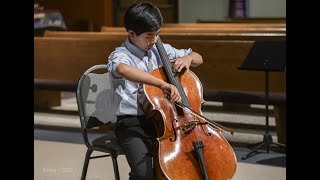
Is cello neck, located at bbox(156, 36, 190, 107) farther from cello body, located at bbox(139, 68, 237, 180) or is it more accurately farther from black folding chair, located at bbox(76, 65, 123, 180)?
black folding chair, located at bbox(76, 65, 123, 180)

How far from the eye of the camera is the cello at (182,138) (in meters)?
1.94

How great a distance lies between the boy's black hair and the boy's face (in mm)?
19

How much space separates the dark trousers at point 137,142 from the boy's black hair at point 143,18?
1.15ft

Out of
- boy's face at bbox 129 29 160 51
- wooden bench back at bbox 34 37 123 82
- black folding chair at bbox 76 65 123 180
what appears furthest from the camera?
wooden bench back at bbox 34 37 123 82

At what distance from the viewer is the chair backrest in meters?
2.48

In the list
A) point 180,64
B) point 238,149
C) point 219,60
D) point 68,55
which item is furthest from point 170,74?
point 68,55

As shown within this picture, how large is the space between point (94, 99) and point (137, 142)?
0.52 meters

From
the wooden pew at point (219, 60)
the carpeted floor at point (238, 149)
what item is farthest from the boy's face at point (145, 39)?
the wooden pew at point (219, 60)

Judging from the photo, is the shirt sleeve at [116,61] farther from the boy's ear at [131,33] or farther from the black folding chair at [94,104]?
the black folding chair at [94,104]

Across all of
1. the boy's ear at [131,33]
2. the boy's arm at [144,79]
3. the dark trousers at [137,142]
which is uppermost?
the boy's ear at [131,33]

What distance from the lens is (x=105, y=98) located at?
249 centimetres

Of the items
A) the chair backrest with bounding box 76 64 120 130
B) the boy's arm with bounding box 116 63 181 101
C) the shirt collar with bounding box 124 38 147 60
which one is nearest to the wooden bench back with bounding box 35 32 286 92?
the chair backrest with bounding box 76 64 120 130
